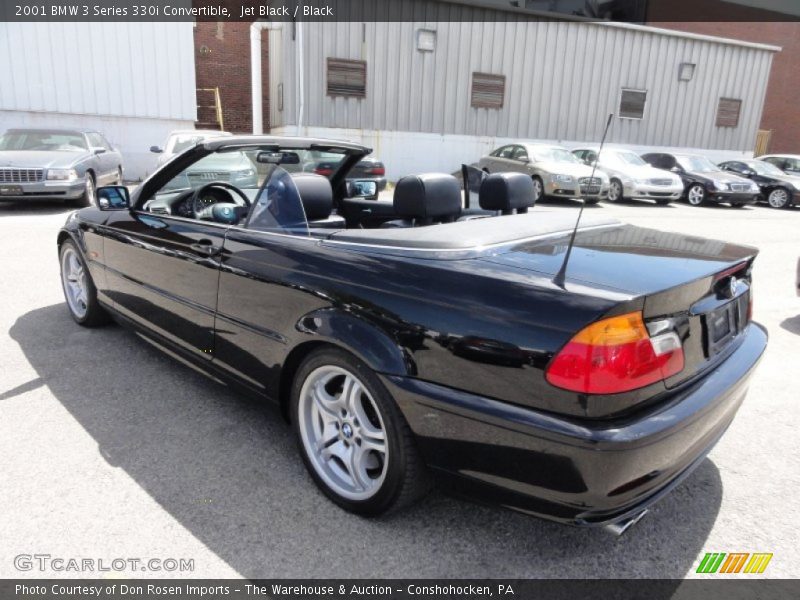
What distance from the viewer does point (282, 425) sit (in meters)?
2.93

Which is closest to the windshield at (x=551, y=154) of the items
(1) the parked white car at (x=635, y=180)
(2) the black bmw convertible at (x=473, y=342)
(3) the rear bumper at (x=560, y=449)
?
(1) the parked white car at (x=635, y=180)

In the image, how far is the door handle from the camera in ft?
9.01

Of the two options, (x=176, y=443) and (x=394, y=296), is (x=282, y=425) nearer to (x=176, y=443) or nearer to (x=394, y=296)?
(x=176, y=443)

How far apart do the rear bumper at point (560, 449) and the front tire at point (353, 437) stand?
0.31ft

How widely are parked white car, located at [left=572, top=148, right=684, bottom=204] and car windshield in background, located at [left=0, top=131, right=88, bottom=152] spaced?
11.3m

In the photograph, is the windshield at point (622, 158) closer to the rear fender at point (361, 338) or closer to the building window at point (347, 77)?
the building window at point (347, 77)

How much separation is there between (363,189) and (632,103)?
19089 millimetres

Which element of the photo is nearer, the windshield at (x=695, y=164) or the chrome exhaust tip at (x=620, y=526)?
the chrome exhaust tip at (x=620, y=526)

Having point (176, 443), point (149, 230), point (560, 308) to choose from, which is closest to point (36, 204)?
point (149, 230)

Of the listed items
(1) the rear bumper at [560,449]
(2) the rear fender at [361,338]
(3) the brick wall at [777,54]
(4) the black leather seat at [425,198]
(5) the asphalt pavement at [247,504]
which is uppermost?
(3) the brick wall at [777,54]

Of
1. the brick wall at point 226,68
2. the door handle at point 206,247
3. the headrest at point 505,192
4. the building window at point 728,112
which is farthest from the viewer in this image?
the building window at point 728,112

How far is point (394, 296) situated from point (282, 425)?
1265mm

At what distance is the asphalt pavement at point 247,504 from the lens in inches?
78.8

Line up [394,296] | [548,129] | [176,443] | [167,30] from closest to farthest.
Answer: [394,296] → [176,443] → [167,30] → [548,129]
